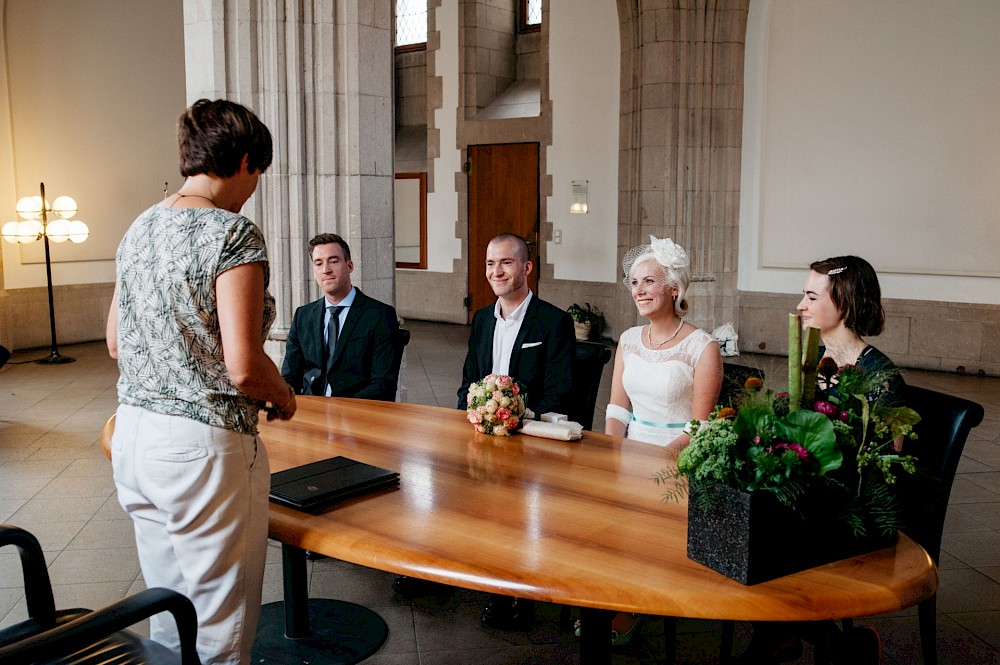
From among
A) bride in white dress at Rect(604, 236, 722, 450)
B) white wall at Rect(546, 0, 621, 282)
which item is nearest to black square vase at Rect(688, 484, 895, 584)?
bride in white dress at Rect(604, 236, 722, 450)

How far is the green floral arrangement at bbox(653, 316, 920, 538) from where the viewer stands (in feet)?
5.47

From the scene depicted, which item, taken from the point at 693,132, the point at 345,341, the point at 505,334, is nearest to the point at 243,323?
the point at 505,334

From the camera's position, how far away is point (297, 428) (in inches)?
118

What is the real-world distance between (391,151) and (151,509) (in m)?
3.64

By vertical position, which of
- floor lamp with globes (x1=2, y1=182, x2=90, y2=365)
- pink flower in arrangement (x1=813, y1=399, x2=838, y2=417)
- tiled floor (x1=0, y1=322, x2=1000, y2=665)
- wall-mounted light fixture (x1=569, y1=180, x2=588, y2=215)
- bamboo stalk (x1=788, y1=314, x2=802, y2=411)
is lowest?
tiled floor (x1=0, y1=322, x2=1000, y2=665)

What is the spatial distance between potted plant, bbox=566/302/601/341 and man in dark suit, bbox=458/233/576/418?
264 inches

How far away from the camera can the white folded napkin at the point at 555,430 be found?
282 cm

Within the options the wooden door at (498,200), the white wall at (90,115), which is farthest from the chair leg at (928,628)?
the white wall at (90,115)

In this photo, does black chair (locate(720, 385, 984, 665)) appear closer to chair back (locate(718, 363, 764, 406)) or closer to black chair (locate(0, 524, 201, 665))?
chair back (locate(718, 363, 764, 406))

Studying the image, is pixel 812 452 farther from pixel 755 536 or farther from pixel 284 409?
pixel 284 409

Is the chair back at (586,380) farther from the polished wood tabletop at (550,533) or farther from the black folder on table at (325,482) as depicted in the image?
the black folder on table at (325,482)

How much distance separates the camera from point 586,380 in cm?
366

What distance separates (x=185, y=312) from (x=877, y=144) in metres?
8.33

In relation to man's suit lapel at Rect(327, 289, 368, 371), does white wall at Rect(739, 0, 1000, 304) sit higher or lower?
higher
